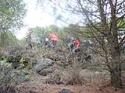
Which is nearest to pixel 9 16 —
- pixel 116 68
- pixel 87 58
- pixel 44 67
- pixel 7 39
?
pixel 7 39

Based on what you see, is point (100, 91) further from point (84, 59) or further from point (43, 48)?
point (43, 48)

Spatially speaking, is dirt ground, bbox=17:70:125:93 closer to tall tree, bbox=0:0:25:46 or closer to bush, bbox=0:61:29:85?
bush, bbox=0:61:29:85

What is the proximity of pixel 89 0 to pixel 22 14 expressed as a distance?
15.3 ft

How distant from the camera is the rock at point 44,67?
11436 millimetres

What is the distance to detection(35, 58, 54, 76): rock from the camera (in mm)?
11436

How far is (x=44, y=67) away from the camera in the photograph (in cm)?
1176

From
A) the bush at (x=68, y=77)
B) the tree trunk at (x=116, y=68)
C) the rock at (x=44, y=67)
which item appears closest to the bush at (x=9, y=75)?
the bush at (x=68, y=77)

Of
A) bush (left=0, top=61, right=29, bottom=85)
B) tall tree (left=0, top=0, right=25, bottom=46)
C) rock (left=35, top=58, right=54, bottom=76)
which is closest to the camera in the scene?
bush (left=0, top=61, right=29, bottom=85)

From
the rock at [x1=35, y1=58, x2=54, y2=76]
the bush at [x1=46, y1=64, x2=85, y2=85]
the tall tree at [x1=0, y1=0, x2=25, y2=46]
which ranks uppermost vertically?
the tall tree at [x1=0, y1=0, x2=25, y2=46]

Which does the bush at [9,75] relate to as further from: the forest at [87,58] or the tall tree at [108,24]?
the tall tree at [108,24]

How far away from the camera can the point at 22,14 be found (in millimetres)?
13305

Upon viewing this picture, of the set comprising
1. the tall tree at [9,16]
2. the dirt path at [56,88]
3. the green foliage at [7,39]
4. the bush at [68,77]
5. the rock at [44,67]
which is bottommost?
the dirt path at [56,88]

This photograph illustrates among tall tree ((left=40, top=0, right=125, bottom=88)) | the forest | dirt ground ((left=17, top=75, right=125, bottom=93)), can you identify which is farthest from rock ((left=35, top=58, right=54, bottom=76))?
tall tree ((left=40, top=0, right=125, bottom=88))

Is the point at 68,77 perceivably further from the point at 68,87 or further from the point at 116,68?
the point at 116,68
